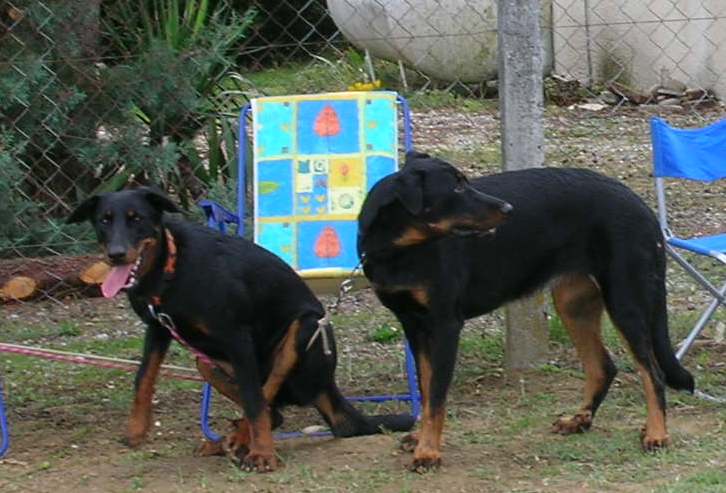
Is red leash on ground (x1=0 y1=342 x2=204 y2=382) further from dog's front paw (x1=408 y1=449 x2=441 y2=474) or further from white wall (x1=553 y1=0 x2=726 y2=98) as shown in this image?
white wall (x1=553 y1=0 x2=726 y2=98)

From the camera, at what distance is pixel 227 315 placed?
4629mm

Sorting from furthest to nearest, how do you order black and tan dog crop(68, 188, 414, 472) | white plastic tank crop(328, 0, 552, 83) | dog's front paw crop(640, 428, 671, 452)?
white plastic tank crop(328, 0, 552, 83), dog's front paw crop(640, 428, 671, 452), black and tan dog crop(68, 188, 414, 472)

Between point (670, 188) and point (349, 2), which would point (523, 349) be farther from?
point (349, 2)

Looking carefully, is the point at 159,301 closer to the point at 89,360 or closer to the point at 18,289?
the point at 89,360

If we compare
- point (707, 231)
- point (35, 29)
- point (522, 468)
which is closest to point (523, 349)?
point (522, 468)

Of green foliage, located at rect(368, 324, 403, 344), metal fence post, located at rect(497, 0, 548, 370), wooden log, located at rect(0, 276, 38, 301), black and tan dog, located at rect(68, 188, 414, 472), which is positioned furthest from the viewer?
wooden log, located at rect(0, 276, 38, 301)

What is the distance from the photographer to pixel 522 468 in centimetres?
468

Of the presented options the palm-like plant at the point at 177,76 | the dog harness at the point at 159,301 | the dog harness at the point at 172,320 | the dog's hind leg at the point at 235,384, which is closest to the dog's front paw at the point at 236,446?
the dog's hind leg at the point at 235,384

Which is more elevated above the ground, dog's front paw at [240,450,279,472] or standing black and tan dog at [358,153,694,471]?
standing black and tan dog at [358,153,694,471]

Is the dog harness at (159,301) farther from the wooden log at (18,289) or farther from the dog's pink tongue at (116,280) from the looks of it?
the wooden log at (18,289)

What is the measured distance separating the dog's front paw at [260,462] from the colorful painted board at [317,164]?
45.5 inches

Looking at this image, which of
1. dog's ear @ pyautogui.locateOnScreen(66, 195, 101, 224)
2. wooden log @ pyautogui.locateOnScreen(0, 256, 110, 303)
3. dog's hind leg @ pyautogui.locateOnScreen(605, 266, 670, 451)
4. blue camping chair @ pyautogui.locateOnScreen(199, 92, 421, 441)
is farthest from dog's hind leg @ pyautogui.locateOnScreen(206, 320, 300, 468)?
wooden log @ pyautogui.locateOnScreen(0, 256, 110, 303)

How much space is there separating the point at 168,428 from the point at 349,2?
6.59 m

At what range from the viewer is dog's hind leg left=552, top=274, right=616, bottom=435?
5.11 m
